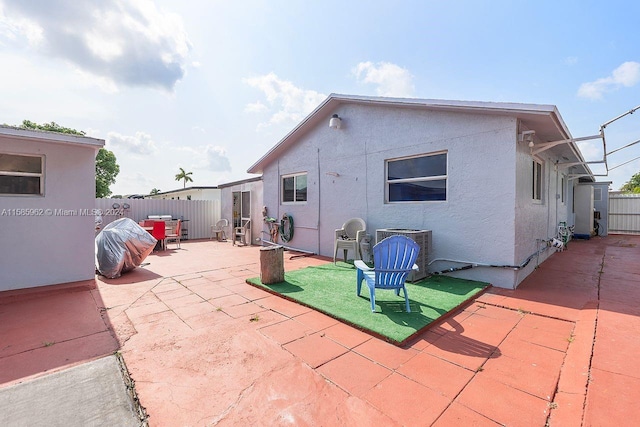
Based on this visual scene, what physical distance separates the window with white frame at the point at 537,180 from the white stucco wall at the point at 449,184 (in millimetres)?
290

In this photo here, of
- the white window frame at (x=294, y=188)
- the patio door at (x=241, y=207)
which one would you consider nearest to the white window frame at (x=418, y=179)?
the white window frame at (x=294, y=188)

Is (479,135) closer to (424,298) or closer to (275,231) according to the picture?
(424,298)

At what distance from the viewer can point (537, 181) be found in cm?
638

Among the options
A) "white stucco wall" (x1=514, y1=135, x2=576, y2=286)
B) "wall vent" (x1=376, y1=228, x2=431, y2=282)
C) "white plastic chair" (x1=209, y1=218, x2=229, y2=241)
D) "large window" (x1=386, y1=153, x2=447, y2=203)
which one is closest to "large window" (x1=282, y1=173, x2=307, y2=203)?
"large window" (x1=386, y1=153, x2=447, y2=203)

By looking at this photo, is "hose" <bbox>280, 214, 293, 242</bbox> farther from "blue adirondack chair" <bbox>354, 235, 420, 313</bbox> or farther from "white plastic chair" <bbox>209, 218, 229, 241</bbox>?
"blue adirondack chair" <bbox>354, 235, 420, 313</bbox>

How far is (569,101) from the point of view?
6926 millimetres

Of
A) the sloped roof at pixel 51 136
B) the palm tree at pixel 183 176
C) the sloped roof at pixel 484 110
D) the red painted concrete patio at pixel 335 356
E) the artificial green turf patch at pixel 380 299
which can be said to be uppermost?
the palm tree at pixel 183 176

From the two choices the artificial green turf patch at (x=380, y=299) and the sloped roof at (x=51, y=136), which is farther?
the sloped roof at (x=51, y=136)

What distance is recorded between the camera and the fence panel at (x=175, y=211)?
36.7 feet

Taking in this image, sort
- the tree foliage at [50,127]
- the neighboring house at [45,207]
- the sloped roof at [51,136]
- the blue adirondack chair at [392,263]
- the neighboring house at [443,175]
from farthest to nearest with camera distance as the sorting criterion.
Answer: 1. the tree foliage at [50,127]
2. the neighboring house at [443,175]
3. the neighboring house at [45,207]
4. the sloped roof at [51,136]
5. the blue adirondack chair at [392,263]

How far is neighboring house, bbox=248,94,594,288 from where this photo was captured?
465 cm

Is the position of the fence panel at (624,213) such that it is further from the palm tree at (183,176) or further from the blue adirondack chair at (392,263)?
the palm tree at (183,176)

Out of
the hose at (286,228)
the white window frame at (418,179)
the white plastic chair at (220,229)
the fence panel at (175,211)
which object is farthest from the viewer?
the white plastic chair at (220,229)

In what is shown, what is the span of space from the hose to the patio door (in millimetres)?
2625
